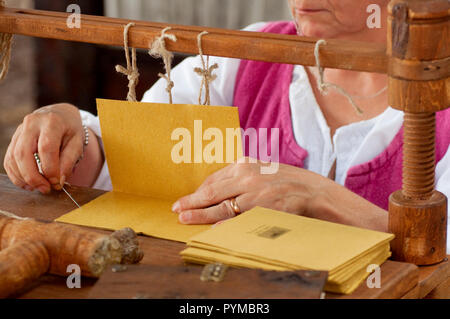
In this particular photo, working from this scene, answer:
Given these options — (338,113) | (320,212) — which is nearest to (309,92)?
(338,113)

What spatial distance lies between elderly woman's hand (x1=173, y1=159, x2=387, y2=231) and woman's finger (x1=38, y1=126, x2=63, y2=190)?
0.75 ft

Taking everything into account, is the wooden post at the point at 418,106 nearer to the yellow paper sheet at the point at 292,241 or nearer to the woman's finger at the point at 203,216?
the yellow paper sheet at the point at 292,241

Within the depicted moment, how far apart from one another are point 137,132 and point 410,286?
0.46 m

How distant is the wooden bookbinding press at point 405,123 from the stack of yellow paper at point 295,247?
6 centimetres

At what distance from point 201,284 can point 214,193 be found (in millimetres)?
304

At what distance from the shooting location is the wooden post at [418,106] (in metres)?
0.85

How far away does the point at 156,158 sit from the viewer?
115 centimetres

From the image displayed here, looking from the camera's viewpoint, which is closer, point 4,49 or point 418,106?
point 418,106

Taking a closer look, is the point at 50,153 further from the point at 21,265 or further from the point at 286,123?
the point at 286,123

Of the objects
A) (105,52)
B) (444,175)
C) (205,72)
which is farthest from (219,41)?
(105,52)

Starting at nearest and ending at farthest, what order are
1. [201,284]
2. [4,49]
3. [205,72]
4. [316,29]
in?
[201,284]
[205,72]
[4,49]
[316,29]

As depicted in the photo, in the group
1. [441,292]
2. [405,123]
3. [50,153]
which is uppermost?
[405,123]

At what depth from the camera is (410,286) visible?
0.90 m

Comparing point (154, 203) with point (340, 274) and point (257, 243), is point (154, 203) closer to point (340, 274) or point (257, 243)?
point (257, 243)
